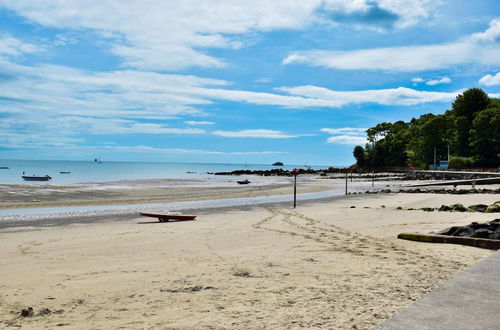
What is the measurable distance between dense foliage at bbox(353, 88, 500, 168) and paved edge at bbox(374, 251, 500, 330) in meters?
84.7

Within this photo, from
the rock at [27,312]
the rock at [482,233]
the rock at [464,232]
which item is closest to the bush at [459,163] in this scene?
the rock at [464,232]

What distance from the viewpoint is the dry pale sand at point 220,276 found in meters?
6.20

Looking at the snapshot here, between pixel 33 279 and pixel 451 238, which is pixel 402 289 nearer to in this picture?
pixel 451 238

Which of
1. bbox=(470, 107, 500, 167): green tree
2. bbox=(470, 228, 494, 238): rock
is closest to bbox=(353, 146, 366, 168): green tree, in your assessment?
bbox=(470, 107, 500, 167): green tree

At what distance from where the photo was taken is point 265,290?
7609 millimetres

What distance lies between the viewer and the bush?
84.2 meters

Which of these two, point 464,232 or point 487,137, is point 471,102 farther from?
point 464,232

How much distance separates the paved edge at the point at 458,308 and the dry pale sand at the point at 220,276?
2.88 feet

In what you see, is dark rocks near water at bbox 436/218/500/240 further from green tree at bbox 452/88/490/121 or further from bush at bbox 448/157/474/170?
green tree at bbox 452/88/490/121

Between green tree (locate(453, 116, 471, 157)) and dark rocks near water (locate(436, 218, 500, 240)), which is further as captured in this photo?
green tree (locate(453, 116, 471, 157))

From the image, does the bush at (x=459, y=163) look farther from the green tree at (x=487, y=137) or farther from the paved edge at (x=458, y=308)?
the paved edge at (x=458, y=308)

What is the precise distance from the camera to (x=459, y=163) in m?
84.5

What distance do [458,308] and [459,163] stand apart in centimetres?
8796

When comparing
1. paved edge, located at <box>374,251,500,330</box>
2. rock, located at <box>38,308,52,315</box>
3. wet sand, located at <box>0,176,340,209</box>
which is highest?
paved edge, located at <box>374,251,500,330</box>
